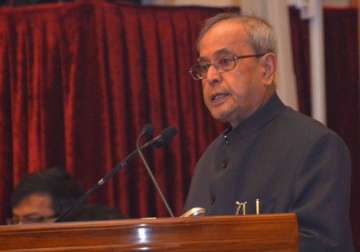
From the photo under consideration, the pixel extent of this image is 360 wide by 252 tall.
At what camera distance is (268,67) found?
2.48 m

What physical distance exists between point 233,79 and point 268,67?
0.47 feet

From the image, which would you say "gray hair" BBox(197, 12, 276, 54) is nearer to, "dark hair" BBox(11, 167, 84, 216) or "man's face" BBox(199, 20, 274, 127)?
"man's face" BBox(199, 20, 274, 127)

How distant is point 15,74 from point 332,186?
9.10 feet

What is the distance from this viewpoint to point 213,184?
240 centimetres

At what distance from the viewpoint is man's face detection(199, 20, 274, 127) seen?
7.86ft

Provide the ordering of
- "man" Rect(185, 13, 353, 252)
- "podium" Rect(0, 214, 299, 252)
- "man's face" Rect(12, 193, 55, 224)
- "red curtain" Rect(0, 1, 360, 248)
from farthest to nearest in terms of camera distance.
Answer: "red curtain" Rect(0, 1, 360, 248)
"man's face" Rect(12, 193, 55, 224)
"man" Rect(185, 13, 353, 252)
"podium" Rect(0, 214, 299, 252)

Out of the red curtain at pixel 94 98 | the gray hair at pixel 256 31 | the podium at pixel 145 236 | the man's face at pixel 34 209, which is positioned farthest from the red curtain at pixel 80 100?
the podium at pixel 145 236

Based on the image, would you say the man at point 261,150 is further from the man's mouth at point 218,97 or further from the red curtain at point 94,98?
the red curtain at point 94,98

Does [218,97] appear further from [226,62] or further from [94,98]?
[94,98]

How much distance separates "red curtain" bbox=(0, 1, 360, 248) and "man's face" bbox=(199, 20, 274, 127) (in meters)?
2.01

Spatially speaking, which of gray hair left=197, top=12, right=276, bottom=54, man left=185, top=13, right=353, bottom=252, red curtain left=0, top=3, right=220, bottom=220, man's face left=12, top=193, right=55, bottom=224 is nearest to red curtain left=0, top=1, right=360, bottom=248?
red curtain left=0, top=3, right=220, bottom=220

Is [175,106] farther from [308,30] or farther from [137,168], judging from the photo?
[308,30]

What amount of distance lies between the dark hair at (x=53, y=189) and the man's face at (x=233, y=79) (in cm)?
127

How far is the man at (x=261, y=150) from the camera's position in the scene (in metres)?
2.01
